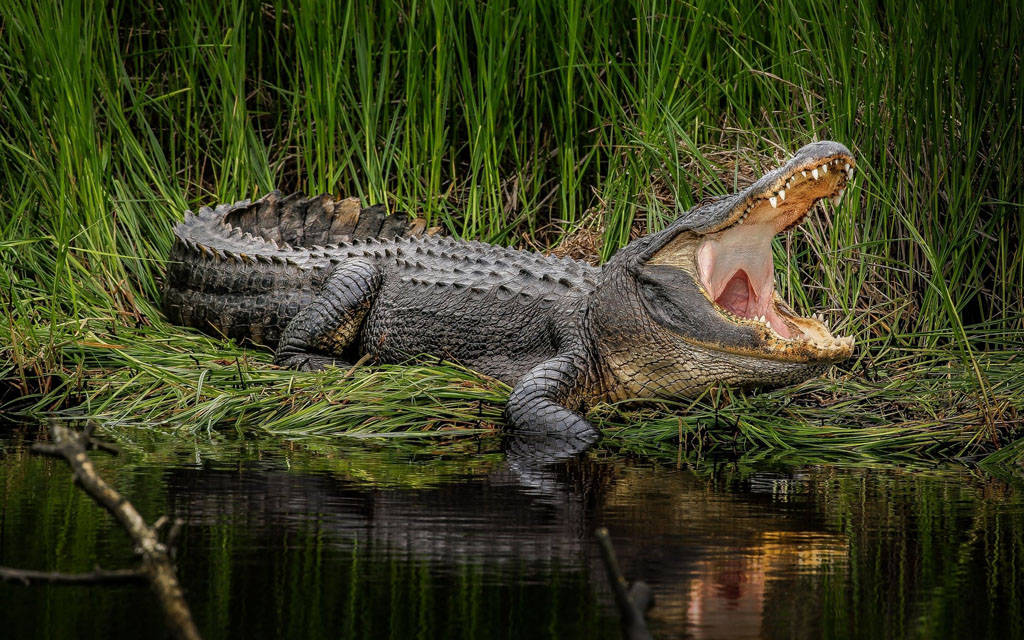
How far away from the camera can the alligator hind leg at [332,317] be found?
6.34m

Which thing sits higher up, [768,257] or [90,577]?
[768,257]

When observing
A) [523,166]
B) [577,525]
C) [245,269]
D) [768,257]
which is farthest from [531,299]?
[577,525]

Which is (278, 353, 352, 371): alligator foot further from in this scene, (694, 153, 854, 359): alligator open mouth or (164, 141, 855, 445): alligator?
(694, 153, 854, 359): alligator open mouth

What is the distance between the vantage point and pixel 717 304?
5.17 meters

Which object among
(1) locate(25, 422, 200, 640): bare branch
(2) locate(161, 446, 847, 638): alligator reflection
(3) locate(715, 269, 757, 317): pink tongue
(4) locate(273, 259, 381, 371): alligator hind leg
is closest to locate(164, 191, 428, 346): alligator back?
(4) locate(273, 259, 381, 371): alligator hind leg

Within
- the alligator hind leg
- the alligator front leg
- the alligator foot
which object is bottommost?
the alligator front leg

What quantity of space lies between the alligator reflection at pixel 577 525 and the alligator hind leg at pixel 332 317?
8.03 feet

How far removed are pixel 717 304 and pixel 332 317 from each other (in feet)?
7.00

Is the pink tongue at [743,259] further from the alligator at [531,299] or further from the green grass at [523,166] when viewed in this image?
the green grass at [523,166]

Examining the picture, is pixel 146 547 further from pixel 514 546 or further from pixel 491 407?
pixel 491 407

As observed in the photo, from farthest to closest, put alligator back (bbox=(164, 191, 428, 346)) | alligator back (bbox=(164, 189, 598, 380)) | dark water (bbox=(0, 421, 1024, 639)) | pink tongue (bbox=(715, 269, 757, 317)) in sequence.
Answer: alligator back (bbox=(164, 191, 428, 346)), alligator back (bbox=(164, 189, 598, 380)), pink tongue (bbox=(715, 269, 757, 317)), dark water (bbox=(0, 421, 1024, 639))

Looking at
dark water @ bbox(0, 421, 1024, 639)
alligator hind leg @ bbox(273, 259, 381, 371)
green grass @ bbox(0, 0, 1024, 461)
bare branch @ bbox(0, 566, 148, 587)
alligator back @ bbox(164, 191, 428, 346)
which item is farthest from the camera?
alligator back @ bbox(164, 191, 428, 346)

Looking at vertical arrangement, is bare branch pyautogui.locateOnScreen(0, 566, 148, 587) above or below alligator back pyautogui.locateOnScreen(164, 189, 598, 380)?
below

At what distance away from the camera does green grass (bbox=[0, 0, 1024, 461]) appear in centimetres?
516
